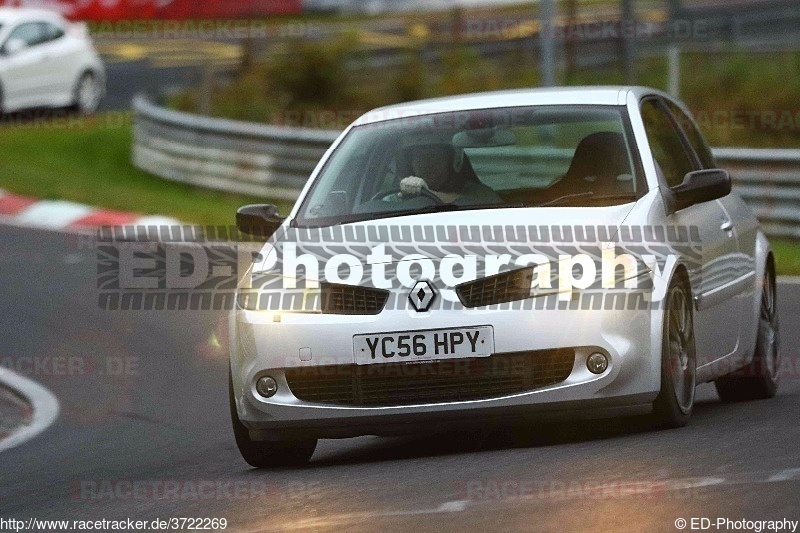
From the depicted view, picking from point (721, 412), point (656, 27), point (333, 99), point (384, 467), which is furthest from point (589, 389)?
point (656, 27)

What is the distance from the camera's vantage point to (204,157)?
21828 mm

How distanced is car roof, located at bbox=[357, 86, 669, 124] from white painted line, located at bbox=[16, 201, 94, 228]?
10.1 metres

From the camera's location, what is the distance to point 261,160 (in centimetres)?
2077

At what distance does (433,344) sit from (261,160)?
46.0ft

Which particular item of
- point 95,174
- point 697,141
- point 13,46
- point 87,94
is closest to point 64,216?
point 95,174

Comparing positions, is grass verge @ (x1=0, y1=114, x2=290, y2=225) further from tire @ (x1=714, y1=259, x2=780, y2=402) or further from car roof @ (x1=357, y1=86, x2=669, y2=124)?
tire @ (x1=714, y1=259, x2=780, y2=402)

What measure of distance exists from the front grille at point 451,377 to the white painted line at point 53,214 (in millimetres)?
11604

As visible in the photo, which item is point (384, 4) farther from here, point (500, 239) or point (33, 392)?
point (500, 239)

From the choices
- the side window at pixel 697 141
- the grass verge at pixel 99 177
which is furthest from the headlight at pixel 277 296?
the grass verge at pixel 99 177

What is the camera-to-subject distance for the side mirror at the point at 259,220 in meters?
8.23

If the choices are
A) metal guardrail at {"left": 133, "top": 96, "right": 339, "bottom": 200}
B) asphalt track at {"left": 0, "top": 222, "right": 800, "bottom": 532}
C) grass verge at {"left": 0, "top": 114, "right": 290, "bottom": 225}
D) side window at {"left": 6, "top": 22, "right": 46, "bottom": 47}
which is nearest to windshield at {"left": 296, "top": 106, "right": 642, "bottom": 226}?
asphalt track at {"left": 0, "top": 222, "right": 800, "bottom": 532}

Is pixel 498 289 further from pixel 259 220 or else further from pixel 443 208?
pixel 259 220

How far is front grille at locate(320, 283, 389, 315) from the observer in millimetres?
7023

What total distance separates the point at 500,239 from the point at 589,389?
0.71m
